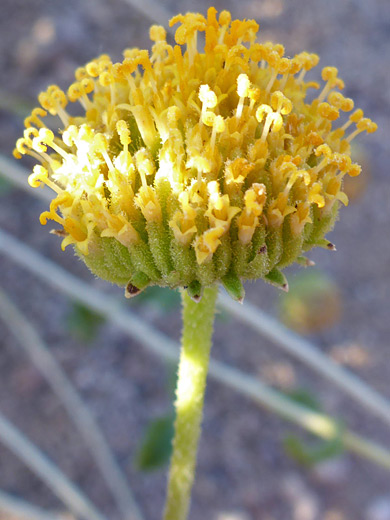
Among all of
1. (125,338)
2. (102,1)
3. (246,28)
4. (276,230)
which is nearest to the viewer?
(276,230)

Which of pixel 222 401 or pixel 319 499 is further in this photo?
pixel 222 401

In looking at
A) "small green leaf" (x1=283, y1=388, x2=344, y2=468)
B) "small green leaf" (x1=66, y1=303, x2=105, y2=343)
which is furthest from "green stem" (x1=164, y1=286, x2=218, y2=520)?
"small green leaf" (x1=66, y1=303, x2=105, y2=343)

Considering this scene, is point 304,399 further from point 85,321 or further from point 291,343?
point 85,321

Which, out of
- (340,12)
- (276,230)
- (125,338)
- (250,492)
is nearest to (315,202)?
(276,230)

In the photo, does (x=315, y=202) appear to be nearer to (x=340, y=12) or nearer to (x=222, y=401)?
(x=222, y=401)

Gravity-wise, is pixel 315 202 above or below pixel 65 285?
above

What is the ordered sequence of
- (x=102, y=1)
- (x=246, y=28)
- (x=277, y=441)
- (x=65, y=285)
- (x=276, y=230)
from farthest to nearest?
(x=102, y=1) < (x=277, y=441) < (x=65, y=285) < (x=246, y=28) < (x=276, y=230)

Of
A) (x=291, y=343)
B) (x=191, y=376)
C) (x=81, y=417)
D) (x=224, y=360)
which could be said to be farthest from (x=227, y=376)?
(x=191, y=376)

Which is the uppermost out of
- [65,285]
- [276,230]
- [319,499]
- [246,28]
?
[246,28]
